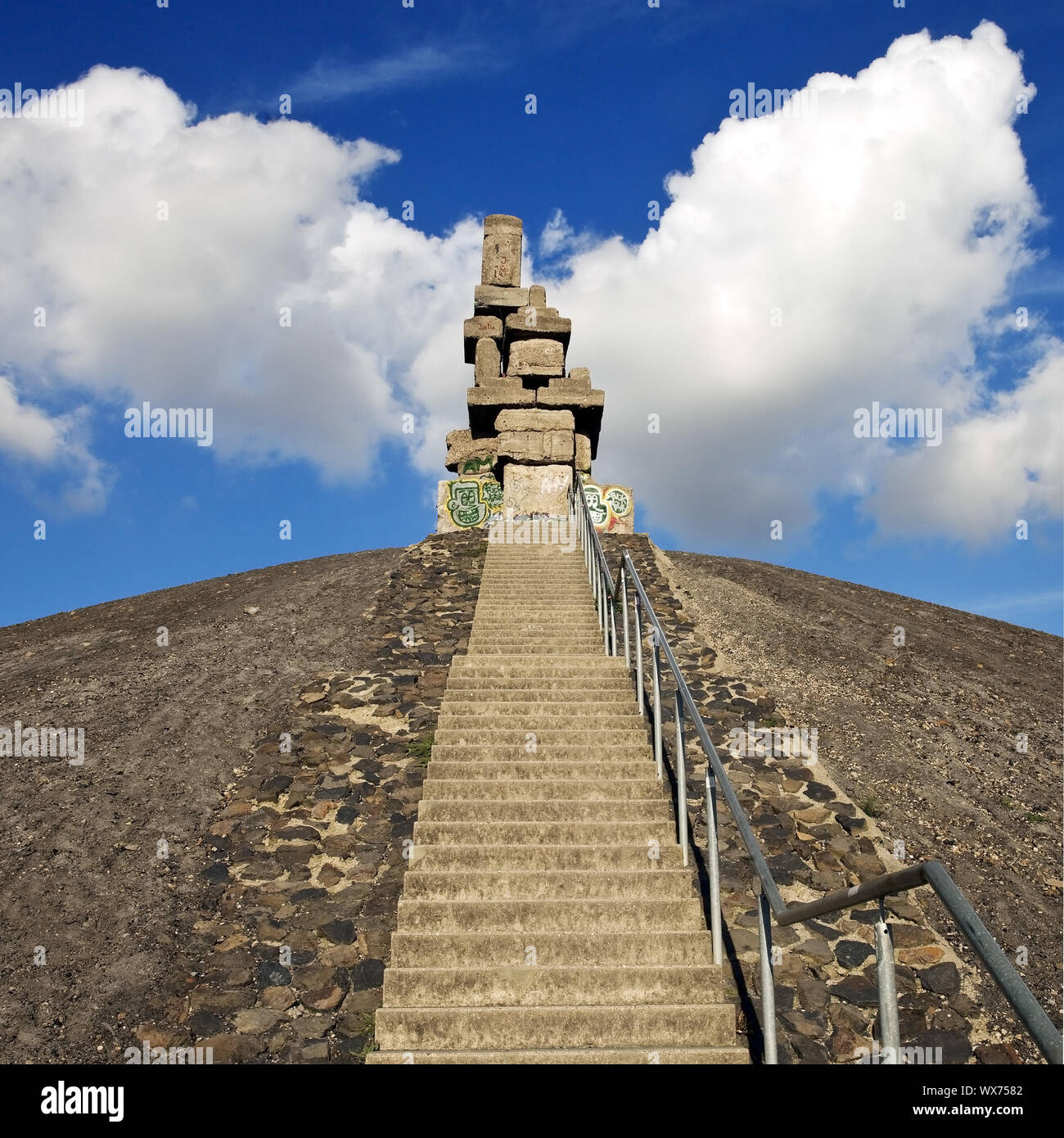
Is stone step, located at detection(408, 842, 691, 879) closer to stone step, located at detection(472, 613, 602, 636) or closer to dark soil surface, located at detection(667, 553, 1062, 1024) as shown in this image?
dark soil surface, located at detection(667, 553, 1062, 1024)

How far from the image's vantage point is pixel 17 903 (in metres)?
5.03

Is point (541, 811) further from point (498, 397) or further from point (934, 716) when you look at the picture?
point (498, 397)

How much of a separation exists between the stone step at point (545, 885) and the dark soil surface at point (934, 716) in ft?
6.50

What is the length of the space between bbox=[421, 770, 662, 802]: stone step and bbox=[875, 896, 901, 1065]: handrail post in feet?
10.2

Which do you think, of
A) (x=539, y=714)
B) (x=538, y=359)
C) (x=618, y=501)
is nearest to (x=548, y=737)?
(x=539, y=714)

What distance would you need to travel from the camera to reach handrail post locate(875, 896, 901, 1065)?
2590 mm

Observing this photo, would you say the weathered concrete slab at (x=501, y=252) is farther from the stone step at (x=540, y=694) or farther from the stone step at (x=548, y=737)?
the stone step at (x=548, y=737)

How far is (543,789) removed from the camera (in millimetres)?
5828

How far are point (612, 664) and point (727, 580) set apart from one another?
20.1ft

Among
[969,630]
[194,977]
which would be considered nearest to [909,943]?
[194,977]

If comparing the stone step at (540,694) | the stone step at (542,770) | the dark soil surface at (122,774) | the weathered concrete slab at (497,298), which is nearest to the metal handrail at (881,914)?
the stone step at (542,770)

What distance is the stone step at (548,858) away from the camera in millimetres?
5109
